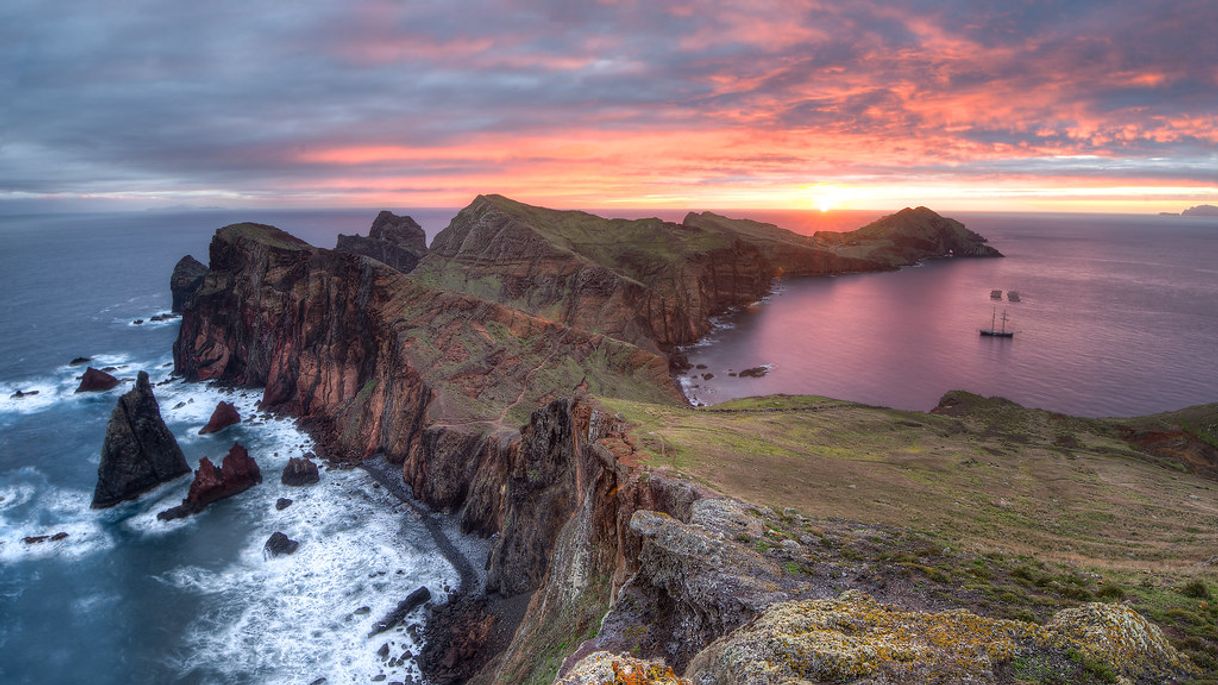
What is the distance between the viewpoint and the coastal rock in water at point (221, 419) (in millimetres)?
73938

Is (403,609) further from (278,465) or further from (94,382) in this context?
(94,382)

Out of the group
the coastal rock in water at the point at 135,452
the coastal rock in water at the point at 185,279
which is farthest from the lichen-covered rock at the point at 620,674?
the coastal rock in water at the point at 185,279

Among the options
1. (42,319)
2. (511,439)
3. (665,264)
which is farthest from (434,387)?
(42,319)

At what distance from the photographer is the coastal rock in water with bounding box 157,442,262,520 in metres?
56.5

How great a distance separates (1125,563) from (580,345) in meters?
59.0

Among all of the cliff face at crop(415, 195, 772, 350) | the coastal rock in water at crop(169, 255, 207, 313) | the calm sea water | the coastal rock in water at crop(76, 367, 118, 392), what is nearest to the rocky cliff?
the cliff face at crop(415, 195, 772, 350)

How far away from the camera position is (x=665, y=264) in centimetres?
13150

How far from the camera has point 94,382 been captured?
89.1 metres

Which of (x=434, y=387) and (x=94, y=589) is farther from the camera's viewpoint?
(x=434, y=387)

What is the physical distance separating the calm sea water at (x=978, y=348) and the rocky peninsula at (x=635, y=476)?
52.8 feet

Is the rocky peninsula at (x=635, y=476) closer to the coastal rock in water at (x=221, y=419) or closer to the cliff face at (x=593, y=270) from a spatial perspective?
the cliff face at (x=593, y=270)

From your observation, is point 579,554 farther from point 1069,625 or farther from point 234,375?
point 234,375

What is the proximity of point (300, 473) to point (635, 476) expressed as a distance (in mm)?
49982

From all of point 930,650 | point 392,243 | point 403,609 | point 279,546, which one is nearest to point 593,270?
point 279,546
